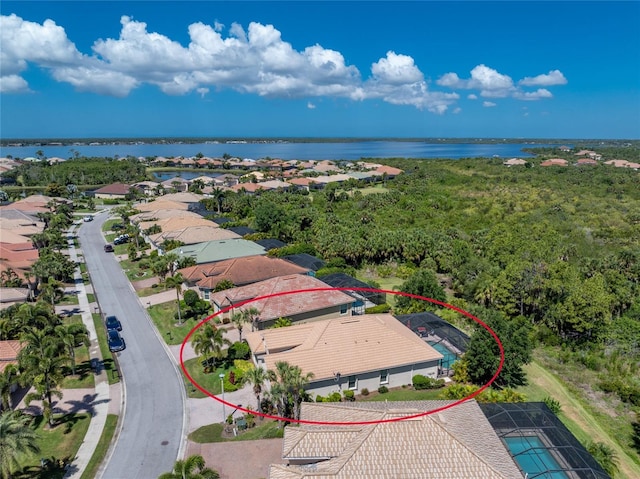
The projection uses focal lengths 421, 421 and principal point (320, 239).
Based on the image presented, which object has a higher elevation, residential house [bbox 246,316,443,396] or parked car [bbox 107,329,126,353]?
residential house [bbox 246,316,443,396]

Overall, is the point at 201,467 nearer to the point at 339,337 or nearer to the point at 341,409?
the point at 341,409

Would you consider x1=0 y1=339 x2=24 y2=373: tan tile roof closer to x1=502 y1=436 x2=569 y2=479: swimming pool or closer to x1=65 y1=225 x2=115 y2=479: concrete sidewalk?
x1=65 y1=225 x2=115 y2=479: concrete sidewalk

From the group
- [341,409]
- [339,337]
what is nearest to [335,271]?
[339,337]

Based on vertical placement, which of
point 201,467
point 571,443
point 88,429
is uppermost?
point 571,443

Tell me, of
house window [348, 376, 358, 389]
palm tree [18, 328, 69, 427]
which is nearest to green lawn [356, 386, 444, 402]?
house window [348, 376, 358, 389]

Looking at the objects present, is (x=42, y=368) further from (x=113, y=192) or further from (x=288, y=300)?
(x=113, y=192)

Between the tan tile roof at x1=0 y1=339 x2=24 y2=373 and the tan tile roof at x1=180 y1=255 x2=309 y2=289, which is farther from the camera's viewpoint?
the tan tile roof at x1=180 y1=255 x2=309 y2=289

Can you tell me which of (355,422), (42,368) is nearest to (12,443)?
(42,368)
